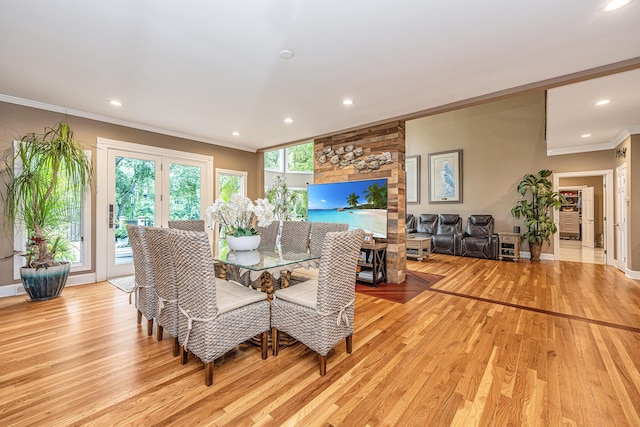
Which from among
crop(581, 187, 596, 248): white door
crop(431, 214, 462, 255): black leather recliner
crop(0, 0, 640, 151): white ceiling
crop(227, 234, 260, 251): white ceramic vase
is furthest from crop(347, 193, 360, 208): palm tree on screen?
crop(581, 187, 596, 248): white door

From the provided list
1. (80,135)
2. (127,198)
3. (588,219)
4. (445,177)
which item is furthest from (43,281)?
(588,219)

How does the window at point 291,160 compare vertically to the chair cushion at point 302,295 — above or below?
above

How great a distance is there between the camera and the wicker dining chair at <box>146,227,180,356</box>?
1972 millimetres

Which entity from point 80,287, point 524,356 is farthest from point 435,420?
point 80,287

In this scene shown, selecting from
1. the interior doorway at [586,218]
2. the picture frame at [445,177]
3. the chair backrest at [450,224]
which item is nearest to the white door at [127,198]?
the chair backrest at [450,224]

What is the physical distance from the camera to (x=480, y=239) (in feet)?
21.2

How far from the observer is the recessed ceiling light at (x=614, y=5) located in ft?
5.87

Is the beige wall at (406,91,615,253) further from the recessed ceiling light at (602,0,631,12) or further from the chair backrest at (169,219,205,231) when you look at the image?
the chair backrest at (169,219,205,231)

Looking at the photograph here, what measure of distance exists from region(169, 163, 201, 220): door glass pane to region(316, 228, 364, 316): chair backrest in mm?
4164

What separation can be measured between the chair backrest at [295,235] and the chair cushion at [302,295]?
101 centimetres

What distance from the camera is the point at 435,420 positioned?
1.50 m

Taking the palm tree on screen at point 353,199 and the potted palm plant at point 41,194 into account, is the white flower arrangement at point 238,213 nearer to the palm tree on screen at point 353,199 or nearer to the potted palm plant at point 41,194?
the palm tree on screen at point 353,199

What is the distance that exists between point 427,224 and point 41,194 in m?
7.65

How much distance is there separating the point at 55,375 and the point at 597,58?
5039 mm
